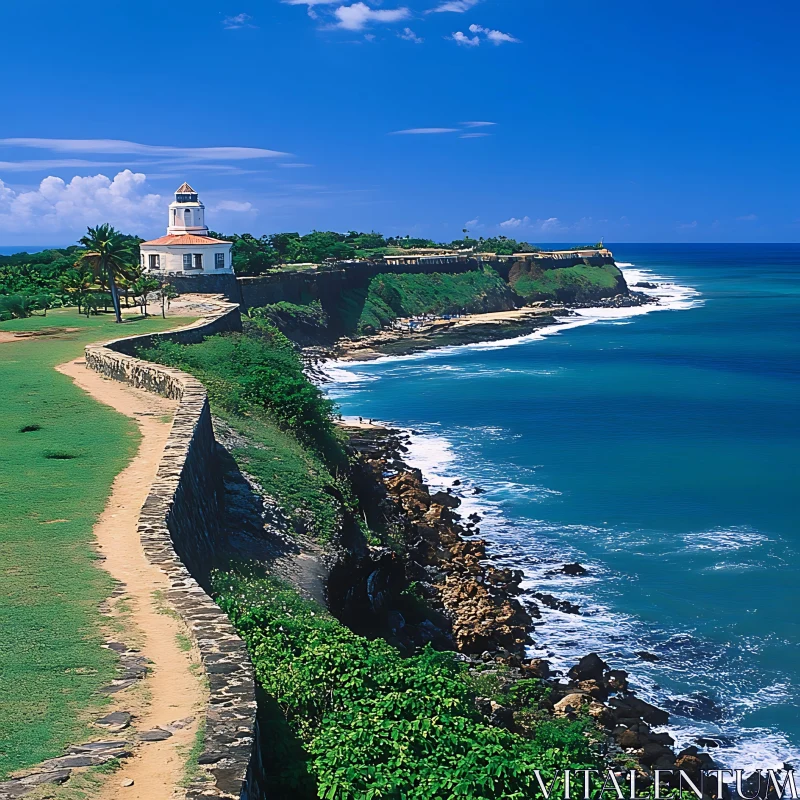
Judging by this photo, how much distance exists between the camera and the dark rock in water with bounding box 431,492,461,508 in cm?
2912

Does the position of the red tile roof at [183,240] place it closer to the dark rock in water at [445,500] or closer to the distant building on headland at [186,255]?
the distant building on headland at [186,255]

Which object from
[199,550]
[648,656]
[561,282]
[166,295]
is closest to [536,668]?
[648,656]

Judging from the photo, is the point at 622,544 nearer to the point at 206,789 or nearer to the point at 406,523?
the point at 406,523

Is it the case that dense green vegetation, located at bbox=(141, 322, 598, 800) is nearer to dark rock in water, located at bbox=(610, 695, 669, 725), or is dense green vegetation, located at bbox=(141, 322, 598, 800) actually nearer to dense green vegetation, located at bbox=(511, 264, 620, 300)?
dark rock in water, located at bbox=(610, 695, 669, 725)

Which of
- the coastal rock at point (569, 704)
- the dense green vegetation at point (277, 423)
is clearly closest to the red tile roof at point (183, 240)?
the dense green vegetation at point (277, 423)

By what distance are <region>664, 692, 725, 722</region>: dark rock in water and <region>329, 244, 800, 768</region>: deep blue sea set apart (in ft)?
0.13

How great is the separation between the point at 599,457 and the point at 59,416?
73.3 feet

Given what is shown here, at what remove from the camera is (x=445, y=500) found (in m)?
29.4

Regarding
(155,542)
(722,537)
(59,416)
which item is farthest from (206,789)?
(722,537)

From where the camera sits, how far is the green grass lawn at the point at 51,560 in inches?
307

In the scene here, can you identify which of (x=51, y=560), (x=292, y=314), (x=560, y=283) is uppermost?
(x=560, y=283)

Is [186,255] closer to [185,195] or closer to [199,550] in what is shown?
[185,195]

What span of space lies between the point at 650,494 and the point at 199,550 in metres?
20.1

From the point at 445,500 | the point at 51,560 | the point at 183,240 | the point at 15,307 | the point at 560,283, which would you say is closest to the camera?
the point at 51,560
